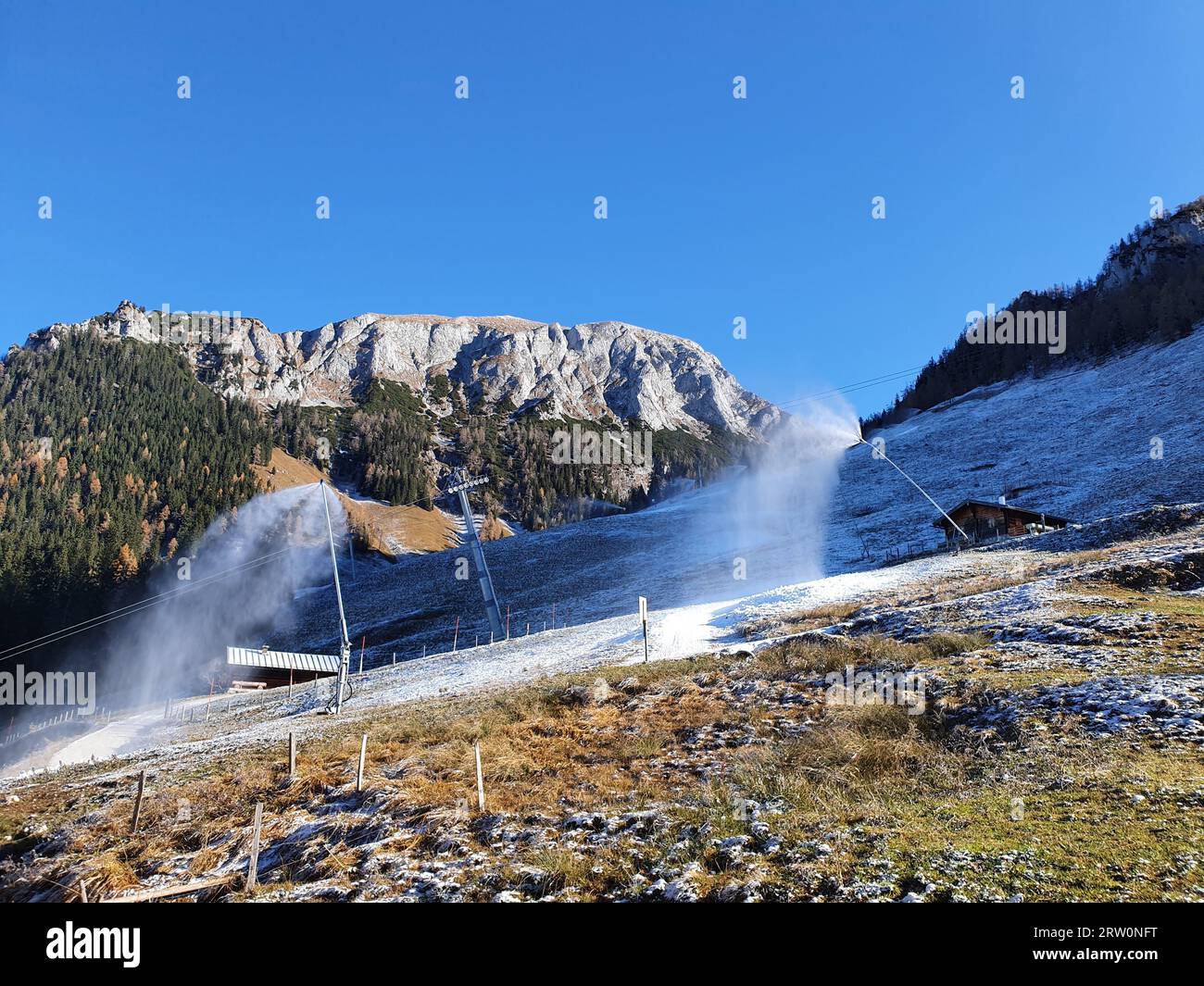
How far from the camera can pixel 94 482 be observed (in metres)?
152

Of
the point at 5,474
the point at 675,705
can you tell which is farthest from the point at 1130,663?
the point at 5,474

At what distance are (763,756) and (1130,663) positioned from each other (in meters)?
9.54

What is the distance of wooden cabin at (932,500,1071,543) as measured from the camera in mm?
53625

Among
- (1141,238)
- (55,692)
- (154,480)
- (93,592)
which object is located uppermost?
(1141,238)

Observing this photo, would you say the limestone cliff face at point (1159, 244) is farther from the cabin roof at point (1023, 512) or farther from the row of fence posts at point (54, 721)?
the row of fence posts at point (54, 721)

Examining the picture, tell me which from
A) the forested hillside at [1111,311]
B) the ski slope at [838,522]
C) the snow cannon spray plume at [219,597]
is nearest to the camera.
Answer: the ski slope at [838,522]

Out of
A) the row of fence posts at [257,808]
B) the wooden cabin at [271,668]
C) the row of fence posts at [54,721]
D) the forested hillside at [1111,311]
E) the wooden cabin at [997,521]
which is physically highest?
the forested hillside at [1111,311]

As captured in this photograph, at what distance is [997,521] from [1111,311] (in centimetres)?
9534

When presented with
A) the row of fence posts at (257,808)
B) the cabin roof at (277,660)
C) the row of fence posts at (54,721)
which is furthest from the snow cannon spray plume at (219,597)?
the row of fence posts at (257,808)

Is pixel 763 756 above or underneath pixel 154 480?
underneath

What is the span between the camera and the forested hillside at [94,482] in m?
99.8

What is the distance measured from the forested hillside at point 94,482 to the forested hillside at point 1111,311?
151 m

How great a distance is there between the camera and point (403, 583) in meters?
88.1
